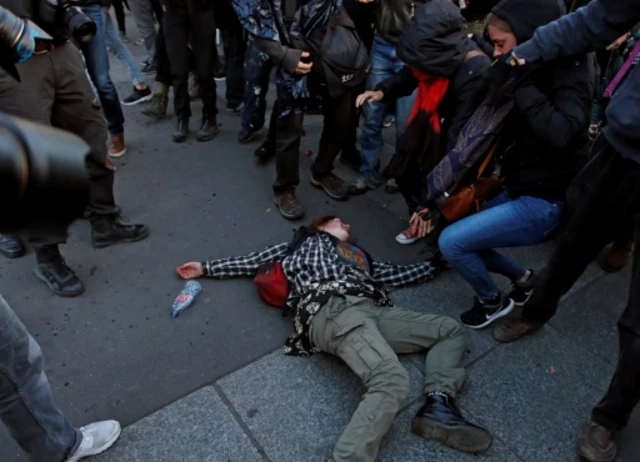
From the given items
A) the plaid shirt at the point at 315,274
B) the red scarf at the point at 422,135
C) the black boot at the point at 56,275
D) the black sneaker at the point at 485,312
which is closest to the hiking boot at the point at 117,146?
the black boot at the point at 56,275

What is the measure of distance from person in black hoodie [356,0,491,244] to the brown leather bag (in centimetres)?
23

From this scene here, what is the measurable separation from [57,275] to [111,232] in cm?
50

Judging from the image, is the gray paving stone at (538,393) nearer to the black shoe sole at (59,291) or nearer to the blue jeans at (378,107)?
the blue jeans at (378,107)

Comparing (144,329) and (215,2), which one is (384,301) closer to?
(144,329)

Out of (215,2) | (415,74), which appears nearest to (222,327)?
(415,74)

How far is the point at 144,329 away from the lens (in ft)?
9.20

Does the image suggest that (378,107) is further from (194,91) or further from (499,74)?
(194,91)

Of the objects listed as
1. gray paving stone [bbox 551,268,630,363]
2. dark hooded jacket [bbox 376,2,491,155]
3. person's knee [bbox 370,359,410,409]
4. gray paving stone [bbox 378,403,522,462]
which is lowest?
gray paving stone [bbox 378,403,522,462]

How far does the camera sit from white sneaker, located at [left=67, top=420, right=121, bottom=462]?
2.08m

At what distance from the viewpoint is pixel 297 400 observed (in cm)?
243

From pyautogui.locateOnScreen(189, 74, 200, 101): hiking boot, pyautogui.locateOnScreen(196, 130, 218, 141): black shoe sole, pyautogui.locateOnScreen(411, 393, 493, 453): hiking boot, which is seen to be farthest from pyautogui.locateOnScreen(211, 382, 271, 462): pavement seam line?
pyautogui.locateOnScreen(189, 74, 200, 101): hiking boot

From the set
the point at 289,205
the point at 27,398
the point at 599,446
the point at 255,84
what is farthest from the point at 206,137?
the point at 599,446

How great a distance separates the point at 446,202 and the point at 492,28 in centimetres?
85

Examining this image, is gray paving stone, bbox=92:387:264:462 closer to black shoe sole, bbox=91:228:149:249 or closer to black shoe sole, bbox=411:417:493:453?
black shoe sole, bbox=411:417:493:453
